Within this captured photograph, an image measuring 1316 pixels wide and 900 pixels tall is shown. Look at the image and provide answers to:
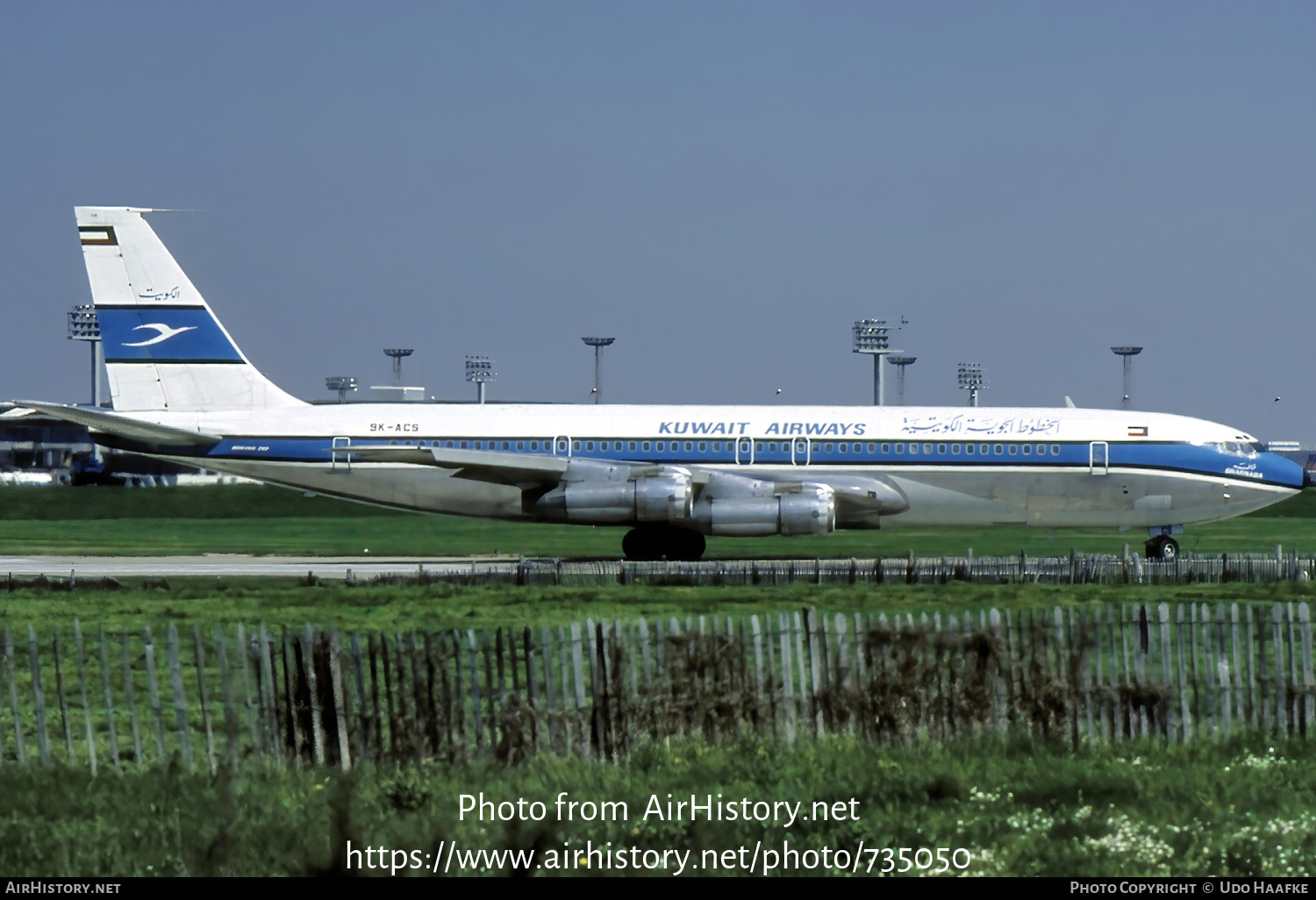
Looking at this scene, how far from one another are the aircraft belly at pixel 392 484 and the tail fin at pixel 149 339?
2.26 m

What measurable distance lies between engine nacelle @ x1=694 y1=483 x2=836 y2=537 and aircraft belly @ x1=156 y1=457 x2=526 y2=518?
5.71 metres

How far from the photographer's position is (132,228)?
41906mm

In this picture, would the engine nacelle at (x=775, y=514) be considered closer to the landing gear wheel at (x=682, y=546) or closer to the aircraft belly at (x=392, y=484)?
the landing gear wheel at (x=682, y=546)

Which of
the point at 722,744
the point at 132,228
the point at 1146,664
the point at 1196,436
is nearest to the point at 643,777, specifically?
the point at 722,744

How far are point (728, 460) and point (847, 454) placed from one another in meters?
3.15

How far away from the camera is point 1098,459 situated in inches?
1559

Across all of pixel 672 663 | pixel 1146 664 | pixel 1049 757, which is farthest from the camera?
pixel 1146 664

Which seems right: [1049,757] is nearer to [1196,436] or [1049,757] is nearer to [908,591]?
[908,591]

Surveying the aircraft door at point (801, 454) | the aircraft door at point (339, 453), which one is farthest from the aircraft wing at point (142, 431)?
the aircraft door at point (801, 454)

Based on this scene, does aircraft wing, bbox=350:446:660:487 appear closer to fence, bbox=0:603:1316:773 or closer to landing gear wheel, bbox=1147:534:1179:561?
landing gear wheel, bbox=1147:534:1179:561

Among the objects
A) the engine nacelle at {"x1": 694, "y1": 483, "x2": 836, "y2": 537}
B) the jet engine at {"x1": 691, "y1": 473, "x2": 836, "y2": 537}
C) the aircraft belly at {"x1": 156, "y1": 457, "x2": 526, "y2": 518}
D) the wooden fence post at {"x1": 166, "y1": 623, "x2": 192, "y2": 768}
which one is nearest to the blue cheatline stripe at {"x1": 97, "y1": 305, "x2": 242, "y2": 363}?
the aircraft belly at {"x1": 156, "y1": 457, "x2": 526, "y2": 518}

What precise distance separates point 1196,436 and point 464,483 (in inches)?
787

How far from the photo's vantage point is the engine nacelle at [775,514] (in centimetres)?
3719

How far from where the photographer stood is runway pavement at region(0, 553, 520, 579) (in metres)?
35.0
